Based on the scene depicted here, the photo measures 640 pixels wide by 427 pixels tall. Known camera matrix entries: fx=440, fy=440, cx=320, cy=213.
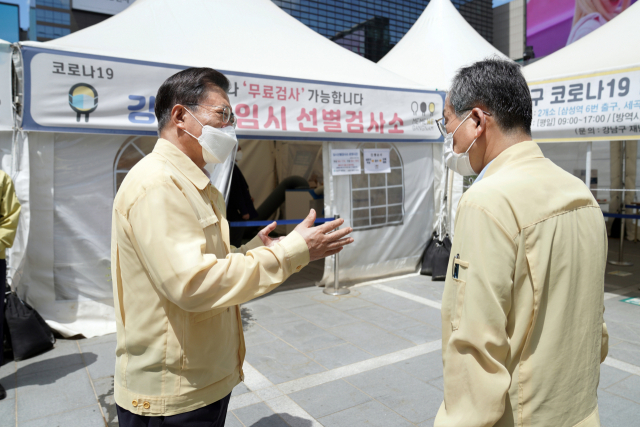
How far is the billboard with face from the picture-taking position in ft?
57.6

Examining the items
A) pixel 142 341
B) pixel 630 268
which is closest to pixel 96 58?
pixel 142 341

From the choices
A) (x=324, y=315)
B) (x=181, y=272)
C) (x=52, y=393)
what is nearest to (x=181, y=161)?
(x=181, y=272)

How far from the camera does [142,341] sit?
1.32 metres

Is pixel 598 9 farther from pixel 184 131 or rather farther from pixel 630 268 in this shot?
pixel 184 131

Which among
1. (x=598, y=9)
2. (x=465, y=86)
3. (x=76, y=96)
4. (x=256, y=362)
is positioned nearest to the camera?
(x=465, y=86)

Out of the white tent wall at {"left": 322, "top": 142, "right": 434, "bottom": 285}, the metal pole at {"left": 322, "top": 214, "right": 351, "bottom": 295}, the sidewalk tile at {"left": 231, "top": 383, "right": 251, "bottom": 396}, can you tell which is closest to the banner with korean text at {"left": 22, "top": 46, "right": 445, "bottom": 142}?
the white tent wall at {"left": 322, "top": 142, "right": 434, "bottom": 285}

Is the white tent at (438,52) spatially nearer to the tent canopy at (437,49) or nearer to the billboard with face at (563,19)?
the tent canopy at (437,49)

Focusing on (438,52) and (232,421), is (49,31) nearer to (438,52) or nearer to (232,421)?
(438,52)

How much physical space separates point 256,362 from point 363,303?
200 cm

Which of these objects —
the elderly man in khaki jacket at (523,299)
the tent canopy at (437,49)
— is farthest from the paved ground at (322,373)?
the tent canopy at (437,49)

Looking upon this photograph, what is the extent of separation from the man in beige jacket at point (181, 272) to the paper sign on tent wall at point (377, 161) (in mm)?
4790

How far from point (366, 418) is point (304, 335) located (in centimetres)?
160

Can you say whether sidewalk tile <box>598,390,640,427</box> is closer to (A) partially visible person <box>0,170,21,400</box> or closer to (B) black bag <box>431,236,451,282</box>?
(B) black bag <box>431,236,451,282</box>

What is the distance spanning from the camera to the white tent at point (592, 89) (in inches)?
190
